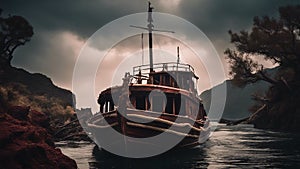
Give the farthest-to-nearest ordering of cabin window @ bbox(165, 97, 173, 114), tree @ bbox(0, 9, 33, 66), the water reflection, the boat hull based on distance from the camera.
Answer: tree @ bbox(0, 9, 33, 66), cabin window @ bbox(165, 97, 173, 114), the boat hull, the water reflection

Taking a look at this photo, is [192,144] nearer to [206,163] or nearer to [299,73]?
[206,163]

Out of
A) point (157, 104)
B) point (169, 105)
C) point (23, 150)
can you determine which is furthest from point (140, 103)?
point (23, 150)

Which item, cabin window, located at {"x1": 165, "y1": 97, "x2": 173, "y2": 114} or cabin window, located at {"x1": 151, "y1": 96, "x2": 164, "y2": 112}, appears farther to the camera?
cabin window, located at {"x1": 165, "y1": 97, "x2": 173, "y2": 114}

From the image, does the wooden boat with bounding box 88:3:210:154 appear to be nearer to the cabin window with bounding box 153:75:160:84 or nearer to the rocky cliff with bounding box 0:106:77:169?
the cabin window with bounding box 153:75:160:84

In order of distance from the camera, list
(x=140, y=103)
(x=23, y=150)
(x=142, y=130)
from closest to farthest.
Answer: (x=23, y=150), (x=142, y=130), (x=140, y=103)

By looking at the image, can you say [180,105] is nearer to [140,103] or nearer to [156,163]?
[140,103]

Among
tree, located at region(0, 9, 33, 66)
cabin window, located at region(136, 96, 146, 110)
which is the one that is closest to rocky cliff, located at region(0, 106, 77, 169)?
cabin window, located at region(136, 96, 146, 110)

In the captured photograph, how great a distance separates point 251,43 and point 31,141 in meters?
40.3

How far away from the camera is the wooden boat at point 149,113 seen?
52.0 feet

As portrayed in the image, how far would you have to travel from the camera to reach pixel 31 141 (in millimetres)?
10523

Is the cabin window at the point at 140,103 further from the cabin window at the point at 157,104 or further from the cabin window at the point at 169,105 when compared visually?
the cabin window at the point at 169,105

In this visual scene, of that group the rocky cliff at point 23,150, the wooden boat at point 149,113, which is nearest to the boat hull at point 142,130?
the wooden boat at point 149,113

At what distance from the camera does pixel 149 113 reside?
16281 millimetres

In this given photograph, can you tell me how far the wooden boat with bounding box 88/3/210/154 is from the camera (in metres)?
15.8
